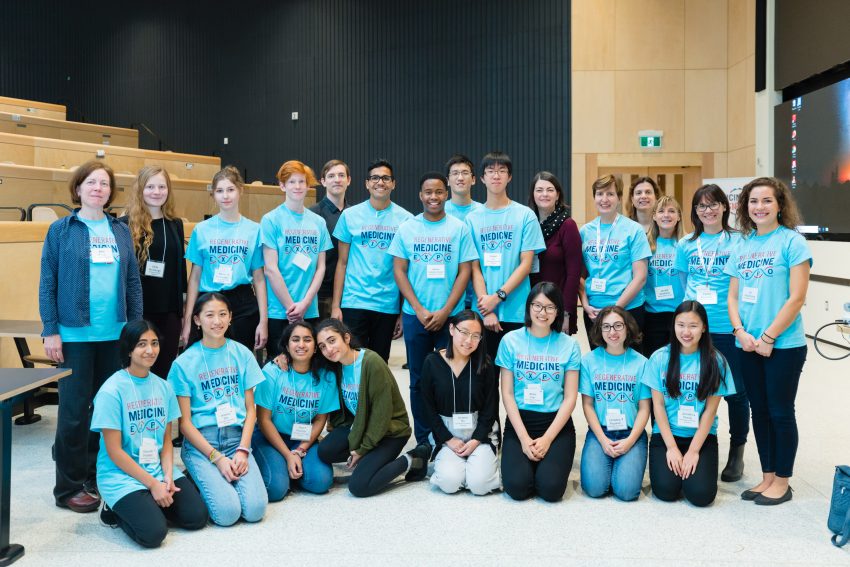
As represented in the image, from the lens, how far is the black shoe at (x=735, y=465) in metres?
3.27

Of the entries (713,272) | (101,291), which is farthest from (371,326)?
(713,272)

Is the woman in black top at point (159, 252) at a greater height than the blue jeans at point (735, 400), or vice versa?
the woman in black top at point (159, 252)

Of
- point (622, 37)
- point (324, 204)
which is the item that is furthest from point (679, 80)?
point (324, 204)

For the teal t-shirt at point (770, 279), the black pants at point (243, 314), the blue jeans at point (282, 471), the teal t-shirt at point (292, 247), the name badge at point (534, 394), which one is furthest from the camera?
the teal t-shirt at point (292, 247)

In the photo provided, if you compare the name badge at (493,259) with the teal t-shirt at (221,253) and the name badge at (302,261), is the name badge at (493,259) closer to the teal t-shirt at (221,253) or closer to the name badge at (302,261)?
the name badge at (302,261)

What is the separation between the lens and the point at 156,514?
2.55m

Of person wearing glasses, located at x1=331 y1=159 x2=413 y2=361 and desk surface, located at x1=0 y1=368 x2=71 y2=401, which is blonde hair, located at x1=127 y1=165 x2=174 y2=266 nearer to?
desk surface, located at x1=0 y1=368 x2=71 y2=401

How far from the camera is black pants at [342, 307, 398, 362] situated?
3.71m

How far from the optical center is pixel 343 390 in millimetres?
3277

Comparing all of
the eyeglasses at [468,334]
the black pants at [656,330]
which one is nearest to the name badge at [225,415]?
the eyeglasses at [468,334]

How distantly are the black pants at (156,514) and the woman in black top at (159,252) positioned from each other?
2.79 ft

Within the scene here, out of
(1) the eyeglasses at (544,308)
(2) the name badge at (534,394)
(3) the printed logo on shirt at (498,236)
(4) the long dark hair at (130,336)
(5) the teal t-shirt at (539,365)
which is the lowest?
(2) the name badge at (534,394)

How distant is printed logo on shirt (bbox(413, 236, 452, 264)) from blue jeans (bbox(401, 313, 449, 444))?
11.9 inches

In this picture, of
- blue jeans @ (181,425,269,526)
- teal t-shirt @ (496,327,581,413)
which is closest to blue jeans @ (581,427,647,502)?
teal t-shirt @ (496,327,581,413)
